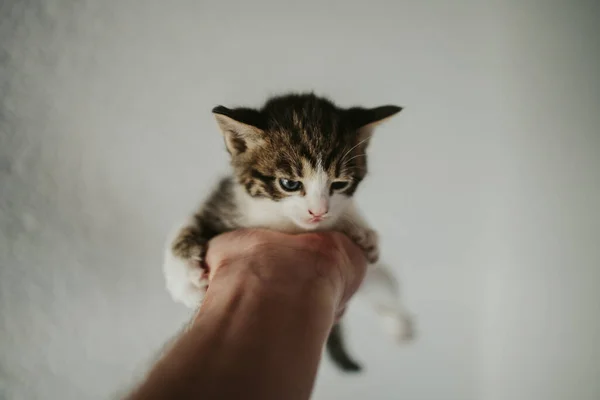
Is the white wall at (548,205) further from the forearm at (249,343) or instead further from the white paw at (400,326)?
the forearm at (249,343)

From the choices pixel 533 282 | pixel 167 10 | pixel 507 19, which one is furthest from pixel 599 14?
pixel 167 10

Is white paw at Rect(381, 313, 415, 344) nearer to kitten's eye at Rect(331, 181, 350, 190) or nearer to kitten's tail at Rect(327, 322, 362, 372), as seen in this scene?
kitten's tail at Rect(327, 322, 362, 372)

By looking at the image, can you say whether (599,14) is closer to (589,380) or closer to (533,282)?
(533,282)

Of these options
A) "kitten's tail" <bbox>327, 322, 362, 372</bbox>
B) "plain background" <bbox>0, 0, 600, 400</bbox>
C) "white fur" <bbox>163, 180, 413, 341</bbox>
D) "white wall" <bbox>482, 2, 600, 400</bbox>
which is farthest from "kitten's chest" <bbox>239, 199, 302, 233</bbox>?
"white wall" <bbox>482, 2, 600, 400</bbox>

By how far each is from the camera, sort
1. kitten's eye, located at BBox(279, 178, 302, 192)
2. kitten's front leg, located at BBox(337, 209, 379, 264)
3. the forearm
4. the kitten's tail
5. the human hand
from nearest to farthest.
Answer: the forearm, the human hand, kitten's eye, located at BBox(279, 178, 302, 192), kitten's front leg, located at BBox(337, 209, 379, 264), the kitten's tail

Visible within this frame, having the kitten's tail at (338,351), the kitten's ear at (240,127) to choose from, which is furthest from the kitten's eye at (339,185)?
the kitten's tail at (338,351)

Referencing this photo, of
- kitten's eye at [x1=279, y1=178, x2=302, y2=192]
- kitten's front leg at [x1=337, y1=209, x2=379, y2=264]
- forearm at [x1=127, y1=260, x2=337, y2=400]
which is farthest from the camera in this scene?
kitten's front leg at [x1=337, y1=209, x2=379, y2=264]

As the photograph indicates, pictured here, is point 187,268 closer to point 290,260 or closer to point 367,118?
point 290,260
